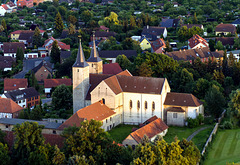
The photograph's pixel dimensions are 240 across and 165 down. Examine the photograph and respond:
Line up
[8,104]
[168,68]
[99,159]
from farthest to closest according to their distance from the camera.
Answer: [168,68] → [8,104] → [99,159]

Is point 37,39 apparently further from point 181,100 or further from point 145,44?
point 181,100

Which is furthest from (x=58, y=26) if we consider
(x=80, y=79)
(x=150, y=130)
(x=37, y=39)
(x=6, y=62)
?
(x=150, y=130)

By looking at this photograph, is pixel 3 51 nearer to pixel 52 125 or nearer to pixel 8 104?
pixel 8 104

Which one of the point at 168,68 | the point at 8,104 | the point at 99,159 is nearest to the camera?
the point at 99,159

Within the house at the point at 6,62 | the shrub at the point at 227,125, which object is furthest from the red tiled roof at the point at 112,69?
the house at the point at 6,62

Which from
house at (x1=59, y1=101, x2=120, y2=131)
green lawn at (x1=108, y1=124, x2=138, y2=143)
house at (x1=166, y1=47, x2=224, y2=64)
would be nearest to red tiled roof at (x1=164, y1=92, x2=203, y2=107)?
green lawn at (x1=108, y1=124, x2=138, y2=143)

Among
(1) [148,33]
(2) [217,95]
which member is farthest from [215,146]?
(1) [148,33]

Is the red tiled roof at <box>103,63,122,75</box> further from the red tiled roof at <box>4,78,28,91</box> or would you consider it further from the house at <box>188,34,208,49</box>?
the house at <box>188,34,208,49</box>
